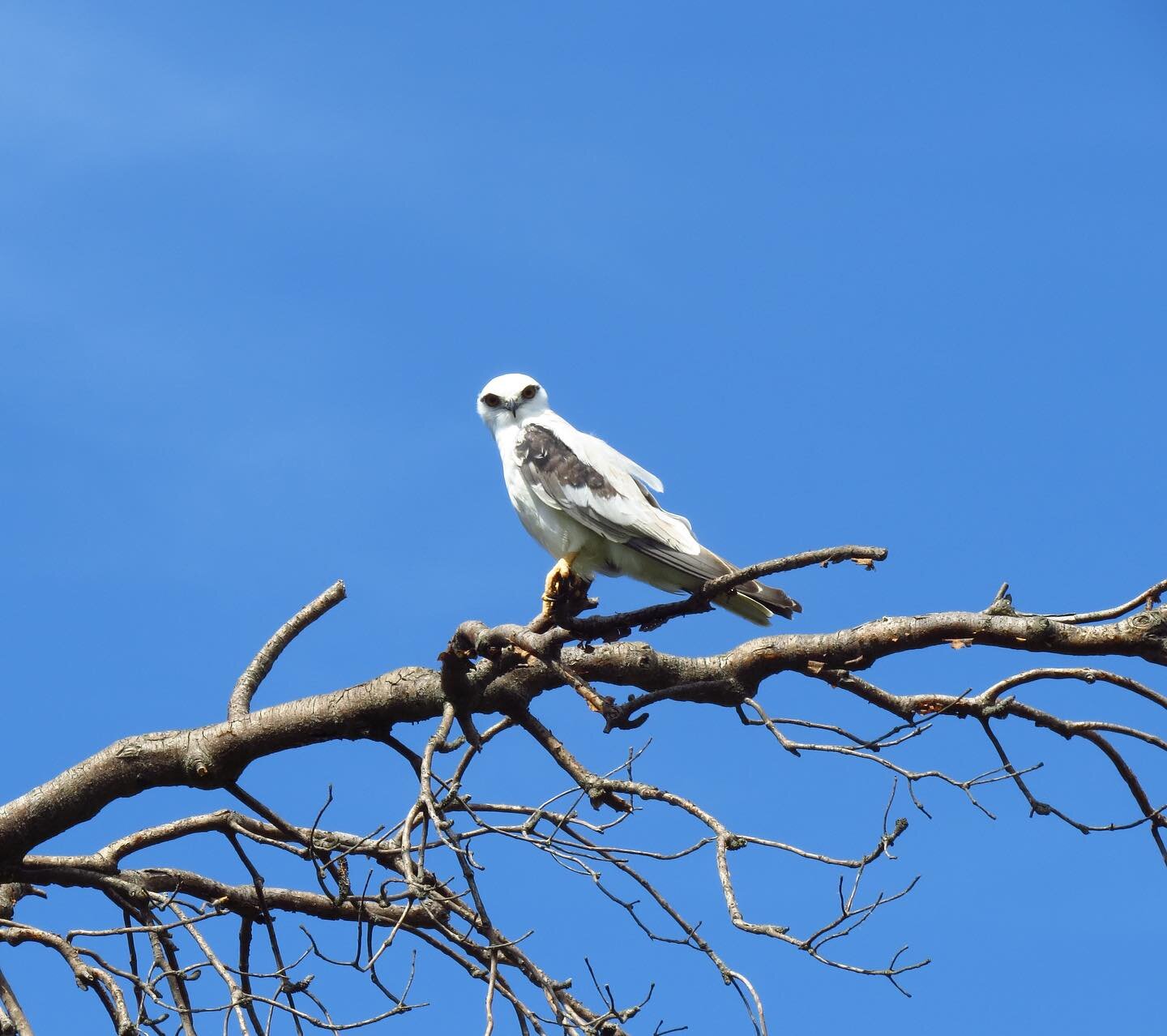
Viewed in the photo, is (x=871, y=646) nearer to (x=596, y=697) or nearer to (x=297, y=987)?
(x=596, y=697)

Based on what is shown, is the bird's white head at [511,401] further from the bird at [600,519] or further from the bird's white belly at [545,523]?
the bird's white belly at [545,523]

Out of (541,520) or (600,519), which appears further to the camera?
(541,520)

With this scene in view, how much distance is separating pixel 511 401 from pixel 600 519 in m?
1.45

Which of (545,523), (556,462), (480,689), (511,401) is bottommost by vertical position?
(480,689)

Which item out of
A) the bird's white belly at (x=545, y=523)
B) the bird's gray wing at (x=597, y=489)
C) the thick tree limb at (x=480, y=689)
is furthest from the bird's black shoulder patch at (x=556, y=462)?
the thick tree limb at (x=480, y=689)

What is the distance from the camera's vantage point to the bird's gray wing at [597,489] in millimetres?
5565

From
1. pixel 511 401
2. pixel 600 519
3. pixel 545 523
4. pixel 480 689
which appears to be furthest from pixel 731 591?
pixel 511 401

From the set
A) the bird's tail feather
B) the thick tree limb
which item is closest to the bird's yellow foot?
the bird's tail feather

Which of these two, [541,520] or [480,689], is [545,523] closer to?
[541,520]

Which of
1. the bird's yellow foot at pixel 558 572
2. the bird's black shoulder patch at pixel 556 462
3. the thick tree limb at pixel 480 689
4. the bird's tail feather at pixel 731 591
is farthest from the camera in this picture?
the bird's black shoulder patch at pixel 556 462

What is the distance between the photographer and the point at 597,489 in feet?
18.8

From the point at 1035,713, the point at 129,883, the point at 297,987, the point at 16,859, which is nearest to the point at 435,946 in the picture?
the point at 297,987

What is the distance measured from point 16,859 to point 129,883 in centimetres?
40

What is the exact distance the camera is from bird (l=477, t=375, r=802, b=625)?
17.9 ft
